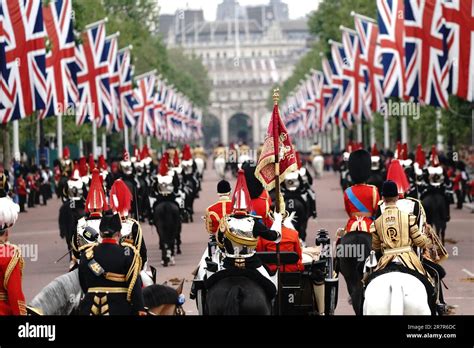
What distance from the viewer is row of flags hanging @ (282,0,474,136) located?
38.6 metres

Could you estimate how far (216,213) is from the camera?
1758cm

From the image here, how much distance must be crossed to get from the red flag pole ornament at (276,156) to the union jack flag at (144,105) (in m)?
61.0

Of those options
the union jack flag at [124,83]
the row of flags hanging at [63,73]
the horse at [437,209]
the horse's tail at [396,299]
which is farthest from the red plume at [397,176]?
the union jack flag at [124,83]

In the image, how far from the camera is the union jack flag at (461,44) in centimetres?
3778

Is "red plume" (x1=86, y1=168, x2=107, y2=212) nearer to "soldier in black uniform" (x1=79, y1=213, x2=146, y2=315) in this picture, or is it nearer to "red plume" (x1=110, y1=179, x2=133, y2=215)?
"red plume" (x1=110, y1=179, x2=133, y2=215)

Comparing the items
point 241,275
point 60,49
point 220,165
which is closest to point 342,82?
point 220,165

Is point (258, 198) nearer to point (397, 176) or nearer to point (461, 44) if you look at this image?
point (397, 176)

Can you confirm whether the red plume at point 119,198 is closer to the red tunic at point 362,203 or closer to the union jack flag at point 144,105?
the red tunic at point 362,203

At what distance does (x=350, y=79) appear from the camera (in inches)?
2501

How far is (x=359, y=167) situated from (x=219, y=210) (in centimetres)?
219

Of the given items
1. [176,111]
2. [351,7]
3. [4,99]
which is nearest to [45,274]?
[4,99]

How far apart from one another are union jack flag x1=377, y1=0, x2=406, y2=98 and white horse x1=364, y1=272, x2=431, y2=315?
118 ft

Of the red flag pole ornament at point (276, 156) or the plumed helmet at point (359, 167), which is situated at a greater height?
the red flag pole ornament at point (276, 156)

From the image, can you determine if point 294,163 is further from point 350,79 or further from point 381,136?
point 381,136
